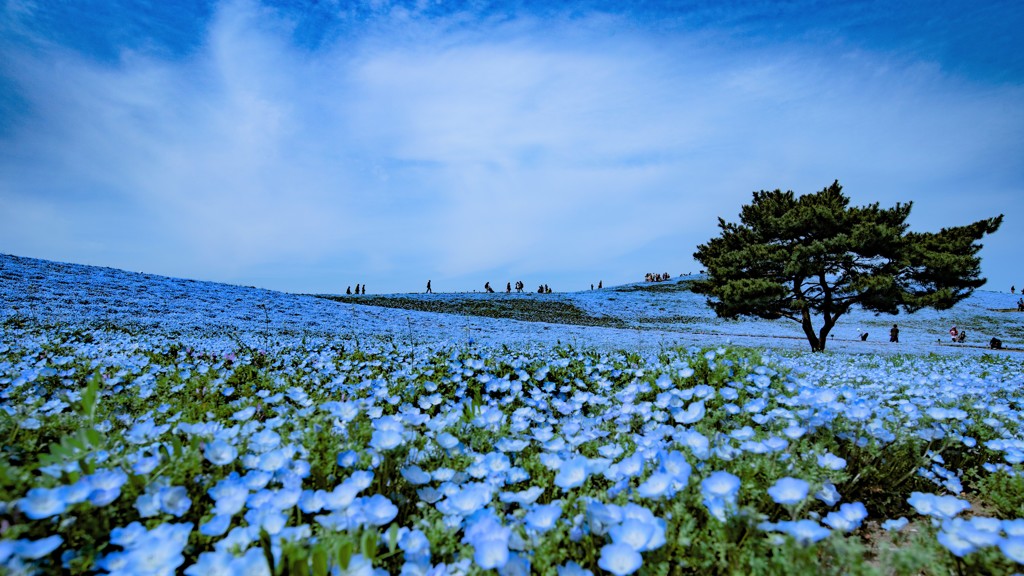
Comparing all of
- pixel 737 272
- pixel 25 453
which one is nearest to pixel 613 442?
pixel 25 453

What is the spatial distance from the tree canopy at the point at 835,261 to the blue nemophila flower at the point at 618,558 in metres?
18.0

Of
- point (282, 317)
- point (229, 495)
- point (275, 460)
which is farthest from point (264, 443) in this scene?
point (282, 317)

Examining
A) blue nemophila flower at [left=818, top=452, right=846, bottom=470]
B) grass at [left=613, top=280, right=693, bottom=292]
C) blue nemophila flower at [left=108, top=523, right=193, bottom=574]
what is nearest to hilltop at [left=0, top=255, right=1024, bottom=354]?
blue nemophila flower at [left=108, top=523, right=193, bottom=574]

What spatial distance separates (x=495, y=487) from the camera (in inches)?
88.7

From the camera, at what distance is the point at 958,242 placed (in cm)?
1789

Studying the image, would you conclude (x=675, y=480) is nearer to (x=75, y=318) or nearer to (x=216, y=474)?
(x=216, y=474)

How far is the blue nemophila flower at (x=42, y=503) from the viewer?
1588mm

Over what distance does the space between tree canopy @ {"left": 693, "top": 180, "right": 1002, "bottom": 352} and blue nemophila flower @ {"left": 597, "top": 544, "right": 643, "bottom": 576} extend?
709 inches

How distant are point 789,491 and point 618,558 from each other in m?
0.83

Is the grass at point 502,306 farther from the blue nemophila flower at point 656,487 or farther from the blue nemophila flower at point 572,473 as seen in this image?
the blue nemophila flower at point 656,487

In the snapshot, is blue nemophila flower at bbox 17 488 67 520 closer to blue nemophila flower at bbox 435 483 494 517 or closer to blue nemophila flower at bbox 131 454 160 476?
blue nemophila flower at bbox 131 454 160 476

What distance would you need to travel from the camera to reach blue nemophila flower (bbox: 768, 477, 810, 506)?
1835mm

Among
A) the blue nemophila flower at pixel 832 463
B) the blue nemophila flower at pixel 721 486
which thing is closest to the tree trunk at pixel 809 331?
the blue nemophila flower at pixel 832 463

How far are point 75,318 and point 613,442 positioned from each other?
1313 cm
